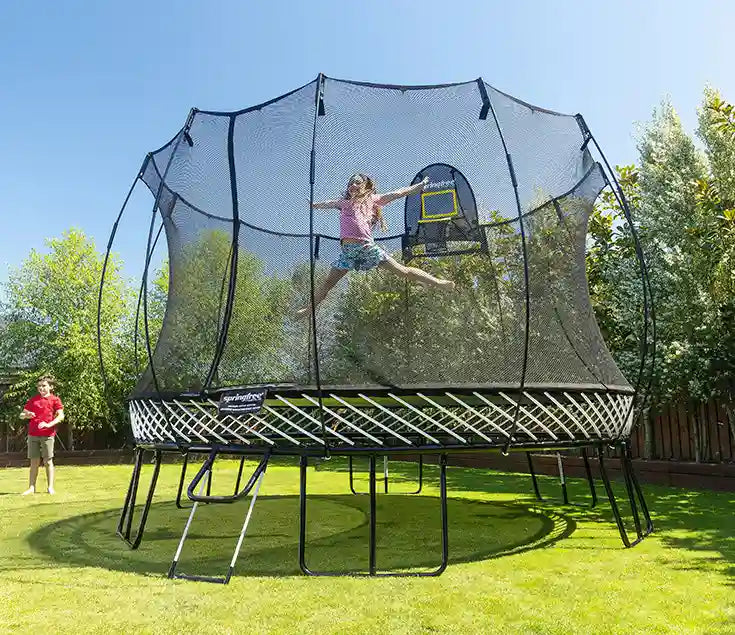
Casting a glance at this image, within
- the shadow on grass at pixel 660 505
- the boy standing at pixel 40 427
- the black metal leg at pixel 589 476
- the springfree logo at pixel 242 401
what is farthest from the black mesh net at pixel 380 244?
the boy standing at pixel 40 427

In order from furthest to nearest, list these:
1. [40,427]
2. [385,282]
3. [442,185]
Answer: [40,427] < [442,185] < [385,282]

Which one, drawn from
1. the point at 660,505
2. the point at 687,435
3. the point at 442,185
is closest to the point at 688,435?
the point at 687,435

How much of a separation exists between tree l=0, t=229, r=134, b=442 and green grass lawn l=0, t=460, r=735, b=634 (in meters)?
8.54

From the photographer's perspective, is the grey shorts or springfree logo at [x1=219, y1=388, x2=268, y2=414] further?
the grey shorts

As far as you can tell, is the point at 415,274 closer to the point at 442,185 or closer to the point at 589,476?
the point at 442,185

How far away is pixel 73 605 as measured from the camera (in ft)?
8.78

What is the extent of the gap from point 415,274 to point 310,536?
1833mm

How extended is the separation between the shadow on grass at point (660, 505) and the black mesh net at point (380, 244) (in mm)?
1090

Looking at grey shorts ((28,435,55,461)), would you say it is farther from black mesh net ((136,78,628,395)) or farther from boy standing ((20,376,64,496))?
black mesh net ((136,78,628,395))

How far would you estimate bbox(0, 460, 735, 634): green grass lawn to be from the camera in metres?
2.46

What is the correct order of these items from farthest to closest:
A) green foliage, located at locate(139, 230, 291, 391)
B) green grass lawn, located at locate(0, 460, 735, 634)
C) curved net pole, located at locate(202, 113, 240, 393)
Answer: green foliage, located at locate(139, 230, 291, 391) < curved net pole, located at locate(202, 113, 240, 393) < green grass lawn, located at locate(0, 460, 735, 634)

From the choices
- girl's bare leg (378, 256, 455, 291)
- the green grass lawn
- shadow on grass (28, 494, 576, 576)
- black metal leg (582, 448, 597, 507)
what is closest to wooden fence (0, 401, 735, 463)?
the green grass lawn

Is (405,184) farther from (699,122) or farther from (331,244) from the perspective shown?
(699,122)

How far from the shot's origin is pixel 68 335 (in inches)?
563
